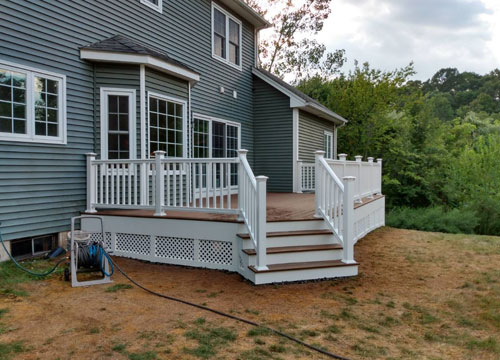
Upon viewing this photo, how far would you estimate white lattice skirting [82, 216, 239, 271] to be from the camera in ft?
17.5

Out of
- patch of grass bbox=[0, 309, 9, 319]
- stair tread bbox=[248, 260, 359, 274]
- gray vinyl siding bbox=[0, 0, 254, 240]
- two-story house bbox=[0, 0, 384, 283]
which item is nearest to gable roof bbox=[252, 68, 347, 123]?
two-story house bbox=[0, 0, 384, 283]

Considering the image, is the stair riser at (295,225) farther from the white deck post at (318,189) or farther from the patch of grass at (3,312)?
the patch of grass at (3,312)

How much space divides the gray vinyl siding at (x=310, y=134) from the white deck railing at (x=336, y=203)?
6.47 meters

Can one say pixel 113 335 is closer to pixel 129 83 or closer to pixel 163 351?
pixel 163 351

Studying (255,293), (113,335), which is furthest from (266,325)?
(113,335)

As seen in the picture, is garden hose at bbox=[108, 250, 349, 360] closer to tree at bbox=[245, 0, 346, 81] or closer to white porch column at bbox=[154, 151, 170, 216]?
white porch column at bbox=[154, 151, 170, 216]

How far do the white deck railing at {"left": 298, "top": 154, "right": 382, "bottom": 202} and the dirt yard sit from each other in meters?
1.82

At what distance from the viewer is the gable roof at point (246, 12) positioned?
10.7 m

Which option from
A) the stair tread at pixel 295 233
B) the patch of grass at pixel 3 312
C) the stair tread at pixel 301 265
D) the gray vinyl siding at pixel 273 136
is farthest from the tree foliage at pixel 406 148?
the patch of grass at pixel 3 312

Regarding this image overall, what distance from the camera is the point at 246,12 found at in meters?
11.2

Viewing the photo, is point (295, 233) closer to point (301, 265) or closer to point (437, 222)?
point (301, 265)

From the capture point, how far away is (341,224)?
5.40 metres

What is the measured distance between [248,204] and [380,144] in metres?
14.4

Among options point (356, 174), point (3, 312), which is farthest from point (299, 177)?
point (3, 312)
